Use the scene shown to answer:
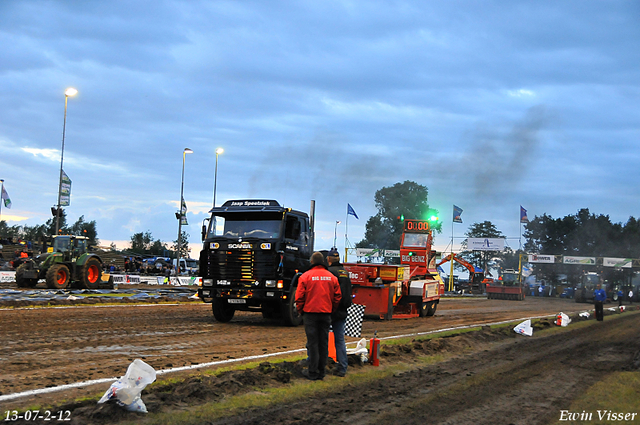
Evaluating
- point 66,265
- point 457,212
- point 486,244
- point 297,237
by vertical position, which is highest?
point 457,212

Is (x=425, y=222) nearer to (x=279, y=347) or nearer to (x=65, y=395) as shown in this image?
(x=279, y=347)

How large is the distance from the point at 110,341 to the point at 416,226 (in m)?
17.0

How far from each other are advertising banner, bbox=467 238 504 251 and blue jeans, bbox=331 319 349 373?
71182 mm

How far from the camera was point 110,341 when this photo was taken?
1147cm

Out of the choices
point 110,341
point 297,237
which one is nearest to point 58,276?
point 297,237

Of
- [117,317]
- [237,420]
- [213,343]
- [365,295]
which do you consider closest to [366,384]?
[237,420]

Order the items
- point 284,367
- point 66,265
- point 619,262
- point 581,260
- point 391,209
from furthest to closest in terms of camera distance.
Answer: point 391,209
point 581,260
point 619,262
point 66,265
point 284,367

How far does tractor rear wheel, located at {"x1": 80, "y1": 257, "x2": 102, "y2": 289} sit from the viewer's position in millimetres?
27391

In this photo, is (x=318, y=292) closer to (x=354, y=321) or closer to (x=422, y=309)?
(x=354, y=321)

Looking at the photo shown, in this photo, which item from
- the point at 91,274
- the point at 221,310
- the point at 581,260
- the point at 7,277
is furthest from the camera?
the point at 581,260

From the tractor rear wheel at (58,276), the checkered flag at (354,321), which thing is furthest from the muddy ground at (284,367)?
the tractor rear wheel at (58,276)

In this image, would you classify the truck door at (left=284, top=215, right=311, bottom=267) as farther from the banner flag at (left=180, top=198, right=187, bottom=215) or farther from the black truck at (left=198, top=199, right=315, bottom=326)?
the banner flag at (left=180, top=198, right=187, bottom=215)

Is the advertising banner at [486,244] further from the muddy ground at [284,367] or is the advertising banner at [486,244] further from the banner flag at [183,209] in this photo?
the muddy ground at [284,367]

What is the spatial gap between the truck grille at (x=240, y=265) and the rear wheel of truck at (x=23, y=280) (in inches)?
623
